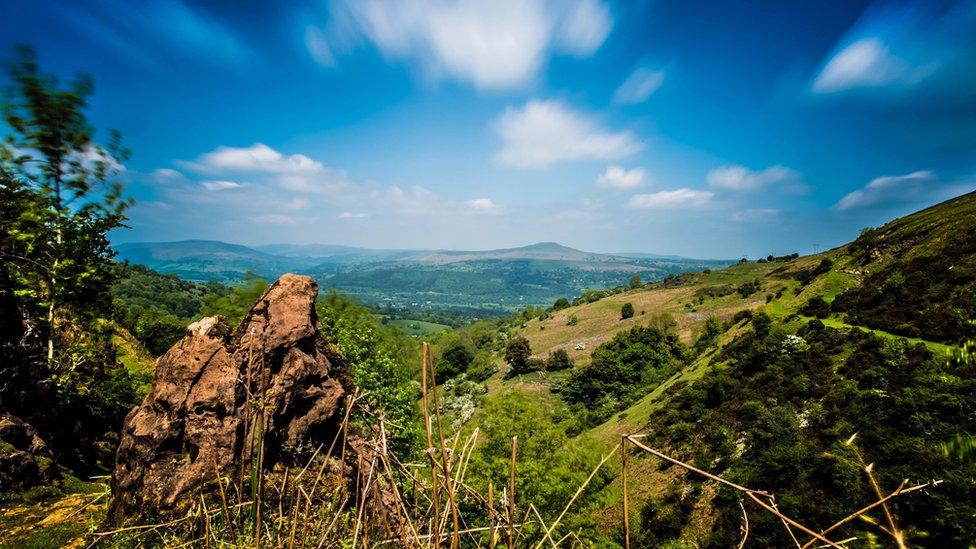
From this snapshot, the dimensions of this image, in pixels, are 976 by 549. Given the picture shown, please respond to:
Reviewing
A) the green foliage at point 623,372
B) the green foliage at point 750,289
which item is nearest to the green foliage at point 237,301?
the green foliage at point 623,372

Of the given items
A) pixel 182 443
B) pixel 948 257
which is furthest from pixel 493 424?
pixel 948 257

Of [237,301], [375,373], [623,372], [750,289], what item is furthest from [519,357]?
[375,373]

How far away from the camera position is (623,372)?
52250mm

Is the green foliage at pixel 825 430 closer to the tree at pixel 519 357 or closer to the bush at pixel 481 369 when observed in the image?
the tree at pixel 519 357

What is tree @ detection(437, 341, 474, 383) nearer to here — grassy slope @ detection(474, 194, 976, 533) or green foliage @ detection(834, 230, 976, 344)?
grassy slope @ detection(474, 194, 976, 533)

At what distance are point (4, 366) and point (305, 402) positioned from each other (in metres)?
10.8

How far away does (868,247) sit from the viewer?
36.7 meters

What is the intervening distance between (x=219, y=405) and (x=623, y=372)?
50.7 m

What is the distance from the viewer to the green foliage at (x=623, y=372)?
157 ft

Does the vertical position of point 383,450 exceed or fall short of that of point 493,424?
it exceeds it

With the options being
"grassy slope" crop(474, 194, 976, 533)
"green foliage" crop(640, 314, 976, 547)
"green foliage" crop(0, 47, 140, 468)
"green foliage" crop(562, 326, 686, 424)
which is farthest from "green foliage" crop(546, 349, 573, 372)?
"green foliage" crop(0, 47, 140, 468)

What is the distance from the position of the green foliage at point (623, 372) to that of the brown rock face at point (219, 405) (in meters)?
40.0

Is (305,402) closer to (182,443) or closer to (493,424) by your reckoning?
(182,443)

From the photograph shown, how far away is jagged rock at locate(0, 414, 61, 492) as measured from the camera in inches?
386
